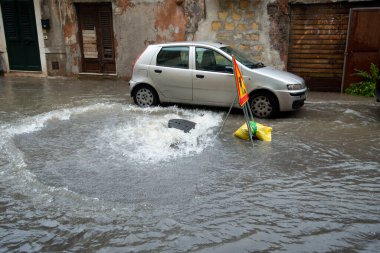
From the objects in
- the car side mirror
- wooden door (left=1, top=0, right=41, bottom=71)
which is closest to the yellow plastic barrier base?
the car side mirror

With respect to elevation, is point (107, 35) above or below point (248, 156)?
above

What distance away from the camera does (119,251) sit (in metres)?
3.59

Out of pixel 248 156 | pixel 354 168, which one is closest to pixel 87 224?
pixel 248 156

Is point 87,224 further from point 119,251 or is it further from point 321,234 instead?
point 321,234

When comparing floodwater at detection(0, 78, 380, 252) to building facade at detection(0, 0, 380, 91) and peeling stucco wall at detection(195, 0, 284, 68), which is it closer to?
building facade at detection(0, 0, 380, 91)

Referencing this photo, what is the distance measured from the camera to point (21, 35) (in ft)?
48.5

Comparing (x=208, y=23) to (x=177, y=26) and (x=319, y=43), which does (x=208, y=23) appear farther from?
(x=319, y=43)

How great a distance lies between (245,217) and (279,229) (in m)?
0.43

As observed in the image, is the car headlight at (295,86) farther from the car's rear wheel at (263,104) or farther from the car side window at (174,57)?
the car side window at (174,57)

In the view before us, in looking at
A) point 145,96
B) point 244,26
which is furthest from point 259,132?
point 244,26

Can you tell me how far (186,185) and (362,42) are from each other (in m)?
8.58

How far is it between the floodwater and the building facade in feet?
11.1

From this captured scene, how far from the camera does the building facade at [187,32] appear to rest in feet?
36.3

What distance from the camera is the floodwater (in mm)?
3801
